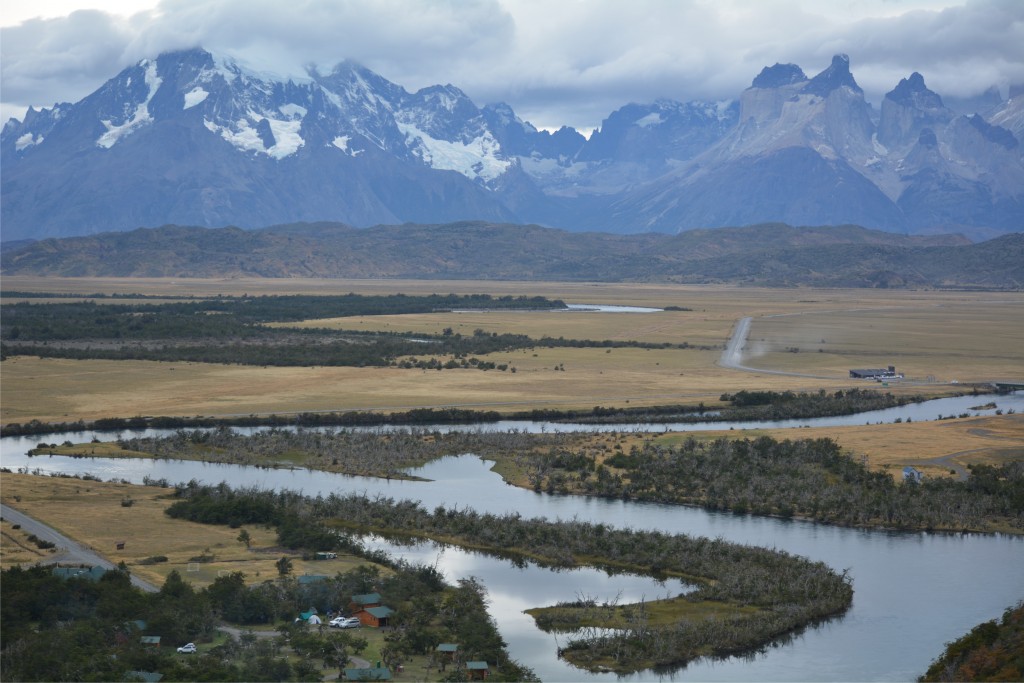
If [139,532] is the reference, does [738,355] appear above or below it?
above

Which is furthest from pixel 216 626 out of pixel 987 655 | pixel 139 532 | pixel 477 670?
pixel 987 655

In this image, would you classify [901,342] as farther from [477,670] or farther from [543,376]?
[477,670]

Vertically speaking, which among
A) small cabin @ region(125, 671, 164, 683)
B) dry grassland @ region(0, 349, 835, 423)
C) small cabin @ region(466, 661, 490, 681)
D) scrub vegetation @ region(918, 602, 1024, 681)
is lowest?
small cabin @ region(466, 661, 490, 681)

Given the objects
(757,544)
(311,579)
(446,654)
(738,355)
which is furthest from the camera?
(738,355)

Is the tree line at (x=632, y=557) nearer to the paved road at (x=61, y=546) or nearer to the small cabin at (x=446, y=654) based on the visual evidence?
the small cabin at (x=446, y=654)

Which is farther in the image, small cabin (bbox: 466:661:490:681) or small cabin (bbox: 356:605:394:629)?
small cabin (bbox: 356:605:394:629)

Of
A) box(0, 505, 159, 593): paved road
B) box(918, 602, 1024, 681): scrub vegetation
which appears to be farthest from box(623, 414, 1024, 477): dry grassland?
box(0, 505, 159, 593): paved road

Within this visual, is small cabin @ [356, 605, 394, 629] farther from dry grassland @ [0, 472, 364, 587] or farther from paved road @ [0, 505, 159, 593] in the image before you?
paved road @ [0, 505, 159, 593]
